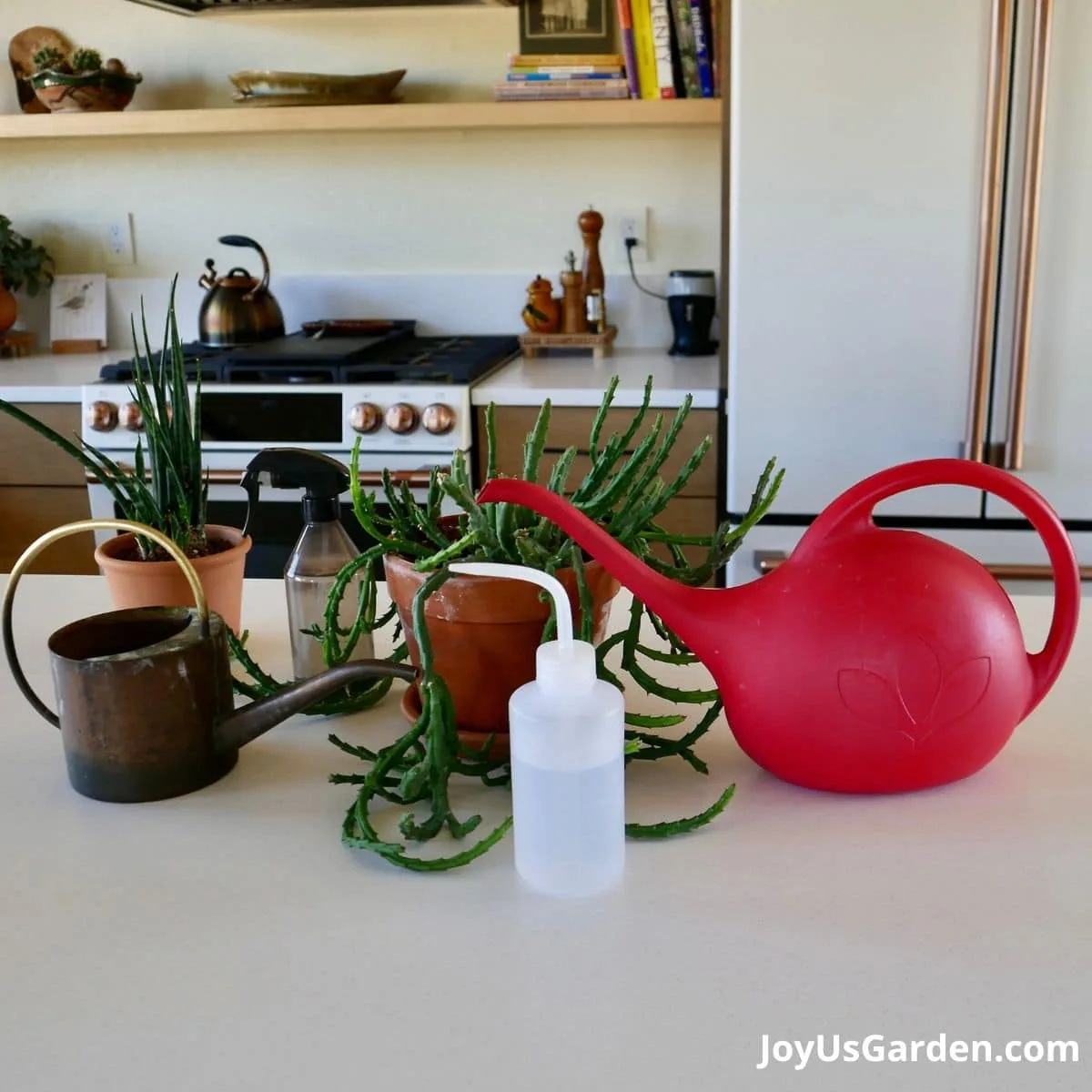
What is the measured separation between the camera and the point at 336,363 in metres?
2.48

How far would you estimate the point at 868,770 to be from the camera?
2.55ft

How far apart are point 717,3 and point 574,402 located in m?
0.89

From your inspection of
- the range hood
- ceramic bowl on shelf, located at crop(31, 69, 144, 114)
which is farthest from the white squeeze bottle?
ceramic bowl on shelf, located at crop(31, 69, 144, 114)

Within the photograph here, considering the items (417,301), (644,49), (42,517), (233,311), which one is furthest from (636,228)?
(42,517)

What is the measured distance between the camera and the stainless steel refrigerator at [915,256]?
6.42 ft

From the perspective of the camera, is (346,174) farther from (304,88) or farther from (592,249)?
(592,249)

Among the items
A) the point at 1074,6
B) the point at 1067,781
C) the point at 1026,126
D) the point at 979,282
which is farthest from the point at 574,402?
the point at 1067,781

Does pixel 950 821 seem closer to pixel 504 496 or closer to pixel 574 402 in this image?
pixel 504 496

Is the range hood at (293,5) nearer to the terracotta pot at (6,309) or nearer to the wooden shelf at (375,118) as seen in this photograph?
the wooden shelf at (375,118)

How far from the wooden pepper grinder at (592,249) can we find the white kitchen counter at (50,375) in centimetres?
113

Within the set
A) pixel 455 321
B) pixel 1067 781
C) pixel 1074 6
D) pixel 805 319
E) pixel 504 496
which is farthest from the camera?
pixel 455 321

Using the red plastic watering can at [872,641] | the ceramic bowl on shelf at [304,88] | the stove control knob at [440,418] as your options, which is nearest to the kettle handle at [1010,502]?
the red plastic watering can at [872,641]

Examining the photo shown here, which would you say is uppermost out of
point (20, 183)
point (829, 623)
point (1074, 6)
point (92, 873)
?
point (1074, 6)

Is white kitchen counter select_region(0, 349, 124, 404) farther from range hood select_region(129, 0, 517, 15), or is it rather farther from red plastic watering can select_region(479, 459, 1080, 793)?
red plastic watering can select_region(479, 459, 1080, 793)
